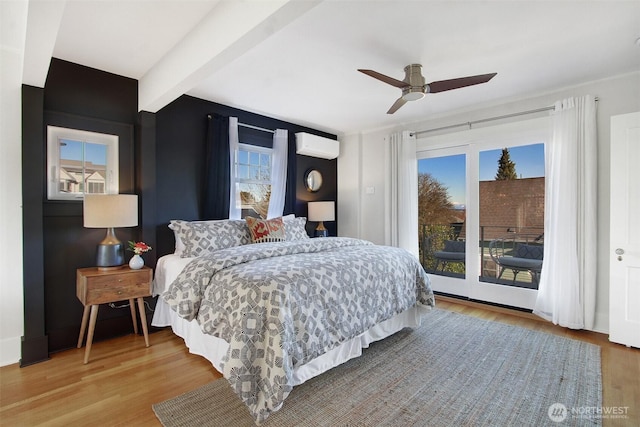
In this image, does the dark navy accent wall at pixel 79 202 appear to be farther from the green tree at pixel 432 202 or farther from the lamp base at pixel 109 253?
the green tree at pixel 432 202

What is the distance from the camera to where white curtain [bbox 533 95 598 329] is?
9.58ft

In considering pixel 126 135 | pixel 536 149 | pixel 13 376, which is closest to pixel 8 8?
pixel 126 135

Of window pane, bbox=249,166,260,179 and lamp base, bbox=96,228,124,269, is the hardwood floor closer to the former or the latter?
lamp base, bbox=96,228,124,269

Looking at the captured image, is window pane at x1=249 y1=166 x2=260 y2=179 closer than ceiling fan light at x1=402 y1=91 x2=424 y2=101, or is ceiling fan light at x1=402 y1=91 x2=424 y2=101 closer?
ceiling fan light at x1=402 y1=91 x2=424 y2=101

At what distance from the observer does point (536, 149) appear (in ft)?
11.3

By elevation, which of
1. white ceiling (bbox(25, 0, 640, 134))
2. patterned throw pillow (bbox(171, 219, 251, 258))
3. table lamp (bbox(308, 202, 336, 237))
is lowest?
patterned throw pillow (bbox(171, 219, 251, 258))

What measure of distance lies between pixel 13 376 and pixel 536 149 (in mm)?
5194

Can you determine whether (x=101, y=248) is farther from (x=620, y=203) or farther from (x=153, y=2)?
(x=620, y=203)

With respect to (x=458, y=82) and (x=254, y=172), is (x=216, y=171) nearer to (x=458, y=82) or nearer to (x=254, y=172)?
(x=254, y=172)

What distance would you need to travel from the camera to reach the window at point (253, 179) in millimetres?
3863

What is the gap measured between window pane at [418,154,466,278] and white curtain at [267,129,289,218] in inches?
77.9

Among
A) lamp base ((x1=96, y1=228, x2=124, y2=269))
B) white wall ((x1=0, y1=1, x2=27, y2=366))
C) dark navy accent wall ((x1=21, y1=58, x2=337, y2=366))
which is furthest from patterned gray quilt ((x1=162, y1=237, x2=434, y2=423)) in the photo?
white wall ((x1=0, y1=1, x2=27, y2=366))

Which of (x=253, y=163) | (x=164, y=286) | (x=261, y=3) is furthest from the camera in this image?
(x=253, y=163)

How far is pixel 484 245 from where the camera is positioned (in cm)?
381
